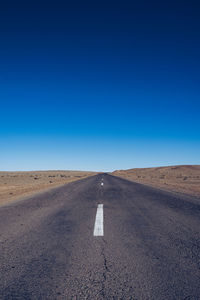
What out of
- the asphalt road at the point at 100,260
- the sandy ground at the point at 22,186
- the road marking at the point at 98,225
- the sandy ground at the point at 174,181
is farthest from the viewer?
the sandy ground at the point at 174,181

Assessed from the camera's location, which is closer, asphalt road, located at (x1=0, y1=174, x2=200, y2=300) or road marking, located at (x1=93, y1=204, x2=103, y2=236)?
asphalt road, located at (x1=0, y1=174, x2=200, y2=300)

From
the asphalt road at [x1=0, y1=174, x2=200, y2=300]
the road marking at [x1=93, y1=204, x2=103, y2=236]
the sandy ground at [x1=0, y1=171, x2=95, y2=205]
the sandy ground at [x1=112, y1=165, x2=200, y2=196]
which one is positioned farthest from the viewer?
the sandy ground at [x1=112, y1=165, x2=200, y2=196]

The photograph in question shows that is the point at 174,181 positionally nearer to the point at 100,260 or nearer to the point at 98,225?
the point at 98,225

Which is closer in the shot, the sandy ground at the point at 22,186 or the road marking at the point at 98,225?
the road marking at the point at 98,225

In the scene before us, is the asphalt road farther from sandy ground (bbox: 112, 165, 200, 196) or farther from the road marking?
sandy ground (bbox: 112, 165, 200, 196)

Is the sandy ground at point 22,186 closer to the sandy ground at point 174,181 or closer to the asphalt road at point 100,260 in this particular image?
the asphalt road at point 100,260

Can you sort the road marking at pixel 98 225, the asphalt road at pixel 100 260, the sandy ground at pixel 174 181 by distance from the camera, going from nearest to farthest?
1. the asphalt road at pixel 100 260
2. the road marking at pixel 98 225
3. the sandy ground at pixel 174 181

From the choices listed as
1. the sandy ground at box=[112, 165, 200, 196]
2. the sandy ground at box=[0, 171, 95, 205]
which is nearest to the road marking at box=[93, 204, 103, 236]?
the sandy ground at box=[0, 171, 95, 205]

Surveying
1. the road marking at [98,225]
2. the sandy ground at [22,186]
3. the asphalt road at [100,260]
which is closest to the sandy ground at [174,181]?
the road marking at [98,225]

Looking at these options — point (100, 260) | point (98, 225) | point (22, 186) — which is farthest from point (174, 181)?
point (100, 260)

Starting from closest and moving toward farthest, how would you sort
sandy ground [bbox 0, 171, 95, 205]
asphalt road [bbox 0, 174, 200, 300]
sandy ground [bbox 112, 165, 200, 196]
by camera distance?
asphalt road [bbox 0, 174, 200, 300]
sandy ground [bbox 0, 171, 95, 205]
sandy ground [bbox 112, 165, 200, 196]

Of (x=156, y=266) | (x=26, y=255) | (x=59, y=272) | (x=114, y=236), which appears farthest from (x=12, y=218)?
(x=156, y=266)

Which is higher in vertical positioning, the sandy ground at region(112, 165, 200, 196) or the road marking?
the sandy ground at region(112, 165, 200, 196)

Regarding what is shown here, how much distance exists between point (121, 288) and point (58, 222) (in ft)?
10.7
